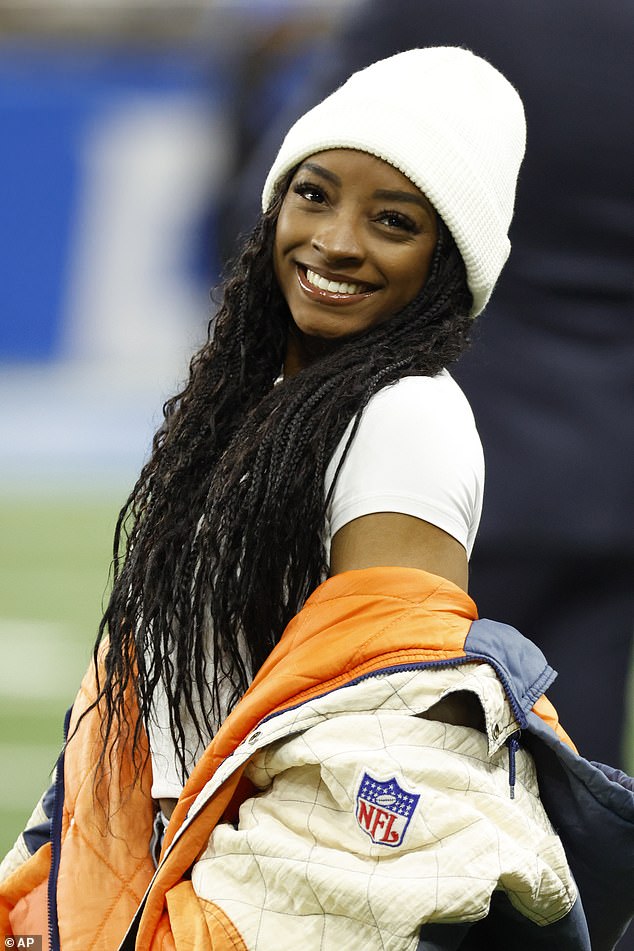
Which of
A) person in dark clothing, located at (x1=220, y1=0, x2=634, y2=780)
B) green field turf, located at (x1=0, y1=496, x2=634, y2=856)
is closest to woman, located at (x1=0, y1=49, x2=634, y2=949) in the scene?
person in dark clothing, located at (x1=220, y1=0, x2=634, y2=780)

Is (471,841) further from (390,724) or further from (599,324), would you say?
(599,324)

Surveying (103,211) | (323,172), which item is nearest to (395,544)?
(323,172)

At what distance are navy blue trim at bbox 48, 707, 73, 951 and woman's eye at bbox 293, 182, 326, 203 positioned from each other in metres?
0.82

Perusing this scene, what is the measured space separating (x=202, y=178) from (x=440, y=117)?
32.8 feet

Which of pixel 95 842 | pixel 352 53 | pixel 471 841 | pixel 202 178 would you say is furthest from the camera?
pixel 202 178

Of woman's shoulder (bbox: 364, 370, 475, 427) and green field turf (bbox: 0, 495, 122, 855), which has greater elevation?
green field turf (bbox: 0, 495, 122, 855)

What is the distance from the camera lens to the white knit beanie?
1989 millimetres

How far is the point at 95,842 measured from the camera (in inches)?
78.3

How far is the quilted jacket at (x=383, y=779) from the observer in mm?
1719

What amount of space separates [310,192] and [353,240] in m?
0.11

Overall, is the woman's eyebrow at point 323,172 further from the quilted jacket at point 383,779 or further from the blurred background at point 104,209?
the blurred background at point 104,209

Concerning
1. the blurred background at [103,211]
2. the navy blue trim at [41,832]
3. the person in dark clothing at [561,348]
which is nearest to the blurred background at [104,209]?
the blurred background at [103,211]

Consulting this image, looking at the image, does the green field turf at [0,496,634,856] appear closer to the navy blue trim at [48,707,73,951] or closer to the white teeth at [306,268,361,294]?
the navy blue trim at [48,707,73,951]

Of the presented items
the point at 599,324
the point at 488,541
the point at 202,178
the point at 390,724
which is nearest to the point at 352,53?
the point at 599,324
